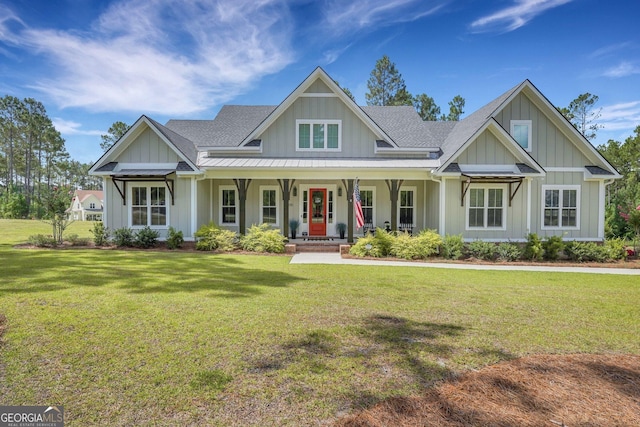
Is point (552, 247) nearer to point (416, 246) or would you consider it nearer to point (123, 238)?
point (416, 246)

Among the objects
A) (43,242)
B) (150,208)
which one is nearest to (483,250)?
(150,208)

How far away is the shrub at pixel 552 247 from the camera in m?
12.6

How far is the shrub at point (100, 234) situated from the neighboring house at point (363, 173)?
46cm

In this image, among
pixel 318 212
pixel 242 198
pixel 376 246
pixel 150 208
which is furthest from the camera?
pixel 318 212

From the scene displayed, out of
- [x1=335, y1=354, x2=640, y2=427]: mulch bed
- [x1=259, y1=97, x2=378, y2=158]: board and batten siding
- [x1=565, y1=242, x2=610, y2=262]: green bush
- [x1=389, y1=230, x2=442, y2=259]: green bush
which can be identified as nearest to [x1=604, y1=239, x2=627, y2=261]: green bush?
[x1=565, y1=242, x2=610, y2=262]: green bush

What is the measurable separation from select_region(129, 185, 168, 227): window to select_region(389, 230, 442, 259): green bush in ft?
33.3

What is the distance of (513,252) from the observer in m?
12.5

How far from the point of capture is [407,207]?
16781 mm

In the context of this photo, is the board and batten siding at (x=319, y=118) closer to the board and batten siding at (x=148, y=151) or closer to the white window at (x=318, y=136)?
the white window at (x=318, y=136)

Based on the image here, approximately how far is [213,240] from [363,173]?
23.0ft

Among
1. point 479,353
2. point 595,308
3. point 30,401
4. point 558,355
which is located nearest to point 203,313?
point 30,401

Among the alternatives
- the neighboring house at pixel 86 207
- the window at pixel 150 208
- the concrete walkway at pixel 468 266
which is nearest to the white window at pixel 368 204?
the concrete walkway at pixel 468 266

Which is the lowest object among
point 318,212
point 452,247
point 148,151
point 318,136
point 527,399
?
point 527,399

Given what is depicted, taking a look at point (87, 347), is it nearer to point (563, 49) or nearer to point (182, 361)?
point (182, 361)
